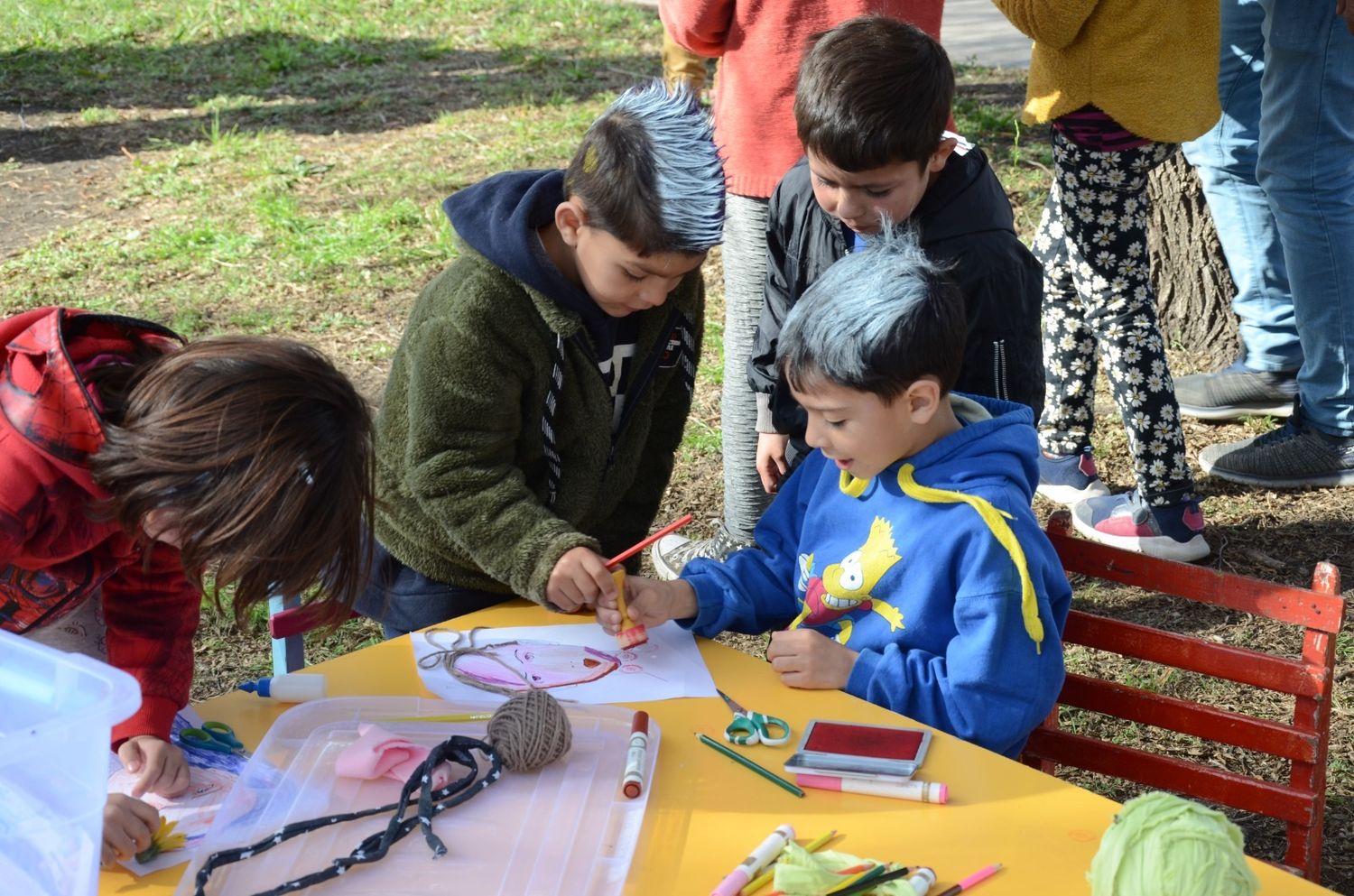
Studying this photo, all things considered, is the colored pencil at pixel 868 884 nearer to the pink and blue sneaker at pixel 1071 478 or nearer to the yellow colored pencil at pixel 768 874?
the yellow colored pencil at pixel 768 874

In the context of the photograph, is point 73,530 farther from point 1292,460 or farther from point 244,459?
point 1292,460

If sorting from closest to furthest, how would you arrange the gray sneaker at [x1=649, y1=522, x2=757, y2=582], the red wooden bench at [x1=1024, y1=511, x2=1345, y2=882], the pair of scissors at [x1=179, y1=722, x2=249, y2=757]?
the pair of scissors at [x1=179, y1=722, x2=249, y2=757] < the red wooden bench at [x1=1024, y1=511, x2=1345, y2=882] < the gray sneaker at [x1=649, y1=522, x2=757, y2=582]

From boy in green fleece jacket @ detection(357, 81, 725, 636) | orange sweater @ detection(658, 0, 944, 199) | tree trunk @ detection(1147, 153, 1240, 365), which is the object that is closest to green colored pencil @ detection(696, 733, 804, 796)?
boy in green fleece jacket @ detection(357, 81, 725, 636)

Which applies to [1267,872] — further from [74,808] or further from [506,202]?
[506,202]

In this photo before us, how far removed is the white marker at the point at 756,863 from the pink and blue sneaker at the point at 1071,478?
2438 millimetres

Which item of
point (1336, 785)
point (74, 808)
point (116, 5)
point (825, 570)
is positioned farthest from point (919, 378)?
point (116, 5)

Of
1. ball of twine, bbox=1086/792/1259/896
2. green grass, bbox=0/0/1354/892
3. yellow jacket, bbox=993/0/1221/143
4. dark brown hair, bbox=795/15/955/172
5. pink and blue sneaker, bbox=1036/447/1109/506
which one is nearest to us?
ball of twine, bbox=1086/792/1259/896

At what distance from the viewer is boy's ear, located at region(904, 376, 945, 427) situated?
1.86 metres

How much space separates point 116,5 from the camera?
8.77 meters

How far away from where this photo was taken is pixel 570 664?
5.93 feet

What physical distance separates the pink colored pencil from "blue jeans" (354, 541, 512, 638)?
43.5 inches

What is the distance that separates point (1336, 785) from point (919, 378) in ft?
4.71

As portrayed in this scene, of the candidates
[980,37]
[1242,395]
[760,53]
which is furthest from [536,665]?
[980,37]

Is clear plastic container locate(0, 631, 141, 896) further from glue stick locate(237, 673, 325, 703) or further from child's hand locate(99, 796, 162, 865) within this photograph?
glue stick locate(237, 673, 325, 703)
